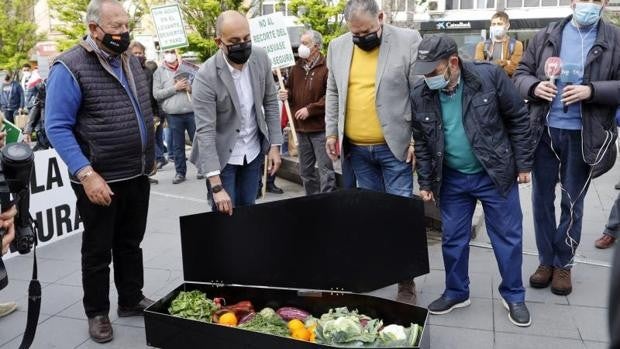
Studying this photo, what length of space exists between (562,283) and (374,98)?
73.9 inches

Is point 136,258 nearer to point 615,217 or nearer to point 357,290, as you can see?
point 357,290

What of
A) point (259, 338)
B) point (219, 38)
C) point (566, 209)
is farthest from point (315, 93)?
point (259, 338)

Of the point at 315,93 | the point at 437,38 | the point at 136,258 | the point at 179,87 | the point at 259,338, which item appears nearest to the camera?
the point at 259,338

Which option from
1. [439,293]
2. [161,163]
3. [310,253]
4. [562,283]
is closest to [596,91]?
[562,283]

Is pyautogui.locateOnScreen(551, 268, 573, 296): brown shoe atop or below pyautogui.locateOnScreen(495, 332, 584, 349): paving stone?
atop

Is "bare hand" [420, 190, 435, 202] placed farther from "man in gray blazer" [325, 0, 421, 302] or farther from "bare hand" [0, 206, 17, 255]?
"bare hand" [0, 206, 17, 255]

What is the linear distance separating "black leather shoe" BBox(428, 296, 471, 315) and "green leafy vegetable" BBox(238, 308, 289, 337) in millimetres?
1074

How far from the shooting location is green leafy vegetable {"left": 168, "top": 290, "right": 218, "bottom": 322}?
134 inches

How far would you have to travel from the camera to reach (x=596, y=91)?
3.58m

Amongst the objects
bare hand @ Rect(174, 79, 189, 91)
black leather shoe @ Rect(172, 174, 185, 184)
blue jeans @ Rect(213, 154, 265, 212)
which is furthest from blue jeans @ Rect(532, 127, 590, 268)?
black leather shoe @ Rect(172, 174, 185, 184)

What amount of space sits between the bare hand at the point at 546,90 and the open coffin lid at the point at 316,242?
1.10m

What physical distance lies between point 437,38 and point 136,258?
242cm

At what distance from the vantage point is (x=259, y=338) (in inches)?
118

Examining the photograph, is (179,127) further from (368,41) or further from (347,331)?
(347,331)
